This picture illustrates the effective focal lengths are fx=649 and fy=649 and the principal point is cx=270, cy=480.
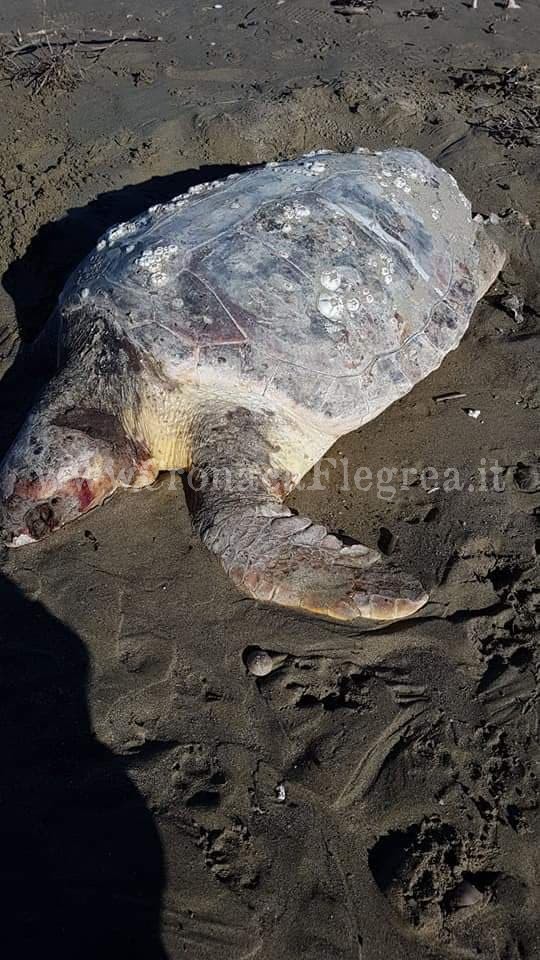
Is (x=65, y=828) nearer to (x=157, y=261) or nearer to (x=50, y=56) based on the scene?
(x=157, y=261)

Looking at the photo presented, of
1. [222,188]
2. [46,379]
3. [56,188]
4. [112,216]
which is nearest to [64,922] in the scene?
[46,379]

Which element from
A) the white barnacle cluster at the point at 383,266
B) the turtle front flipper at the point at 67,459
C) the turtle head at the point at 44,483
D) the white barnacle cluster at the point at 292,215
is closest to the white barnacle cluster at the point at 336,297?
the white barnacle cluster at the point at 383,266

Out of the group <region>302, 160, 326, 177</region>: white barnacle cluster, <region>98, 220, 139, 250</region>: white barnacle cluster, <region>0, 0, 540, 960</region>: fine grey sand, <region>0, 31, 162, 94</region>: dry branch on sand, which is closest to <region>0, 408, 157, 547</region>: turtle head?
<region>0, 0, 540, 960</region>: fine grey sand

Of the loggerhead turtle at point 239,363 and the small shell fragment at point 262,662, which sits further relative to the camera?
the loggerhead turtle at point 239,363

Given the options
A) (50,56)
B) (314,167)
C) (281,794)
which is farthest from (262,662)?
(50,56)

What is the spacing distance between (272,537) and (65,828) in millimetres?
1312

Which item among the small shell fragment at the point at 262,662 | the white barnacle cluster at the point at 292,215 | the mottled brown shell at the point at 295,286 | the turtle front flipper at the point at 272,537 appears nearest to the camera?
the small shell fragment at the point at 262,662

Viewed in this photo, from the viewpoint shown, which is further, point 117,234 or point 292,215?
point 117,234

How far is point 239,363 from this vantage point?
3031 millimetres

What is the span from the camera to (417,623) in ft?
8.68

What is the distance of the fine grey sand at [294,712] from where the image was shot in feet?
6.39

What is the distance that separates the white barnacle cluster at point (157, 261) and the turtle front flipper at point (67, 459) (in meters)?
0.54

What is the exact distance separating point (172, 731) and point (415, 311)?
241cm

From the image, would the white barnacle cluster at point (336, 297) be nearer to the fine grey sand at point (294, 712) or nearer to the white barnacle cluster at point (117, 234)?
the fine grey sand at point (294, 712)
